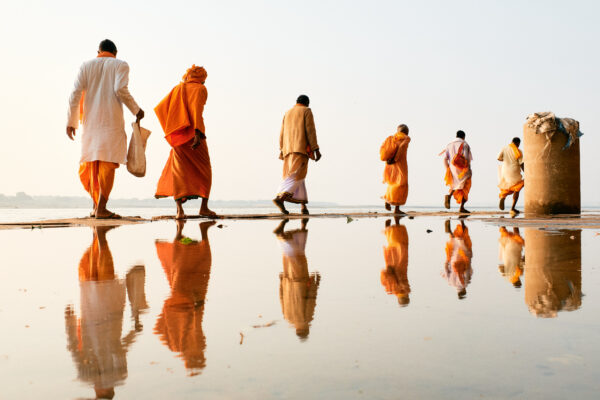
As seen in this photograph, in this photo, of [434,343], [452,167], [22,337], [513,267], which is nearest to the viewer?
[434,343]

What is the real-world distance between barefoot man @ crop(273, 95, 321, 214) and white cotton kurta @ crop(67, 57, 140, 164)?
403 cm

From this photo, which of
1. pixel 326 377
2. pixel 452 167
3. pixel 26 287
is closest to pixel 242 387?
pixel 326 377

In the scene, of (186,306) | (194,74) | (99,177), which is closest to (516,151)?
(194,74)

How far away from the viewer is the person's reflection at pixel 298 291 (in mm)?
2096

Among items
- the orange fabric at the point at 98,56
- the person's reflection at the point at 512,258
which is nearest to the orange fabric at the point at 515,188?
the orange fabric at the point at 98,56

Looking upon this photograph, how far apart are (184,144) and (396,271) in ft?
25.0

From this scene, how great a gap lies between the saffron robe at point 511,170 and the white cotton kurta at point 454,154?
1.29m

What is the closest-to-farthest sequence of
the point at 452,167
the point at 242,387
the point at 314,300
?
1. the point at 242,387
2. the point at 314,300
3. the point at 452,167

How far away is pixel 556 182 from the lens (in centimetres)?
1309

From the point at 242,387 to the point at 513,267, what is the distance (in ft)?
8.56

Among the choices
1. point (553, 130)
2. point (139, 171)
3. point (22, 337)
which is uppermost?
point (553, 130)

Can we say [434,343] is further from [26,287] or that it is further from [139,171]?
[139,171]

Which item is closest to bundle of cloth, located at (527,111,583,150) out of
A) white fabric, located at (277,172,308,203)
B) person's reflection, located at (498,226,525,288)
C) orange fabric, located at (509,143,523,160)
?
orange fabric, located at (509,143,523,160)

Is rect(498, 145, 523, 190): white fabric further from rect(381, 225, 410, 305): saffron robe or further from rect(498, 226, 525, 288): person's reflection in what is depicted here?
rect(381, 225, 410, 305): saffron robe
